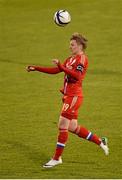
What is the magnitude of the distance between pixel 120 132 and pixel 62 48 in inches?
473

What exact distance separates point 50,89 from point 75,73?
7934 mm

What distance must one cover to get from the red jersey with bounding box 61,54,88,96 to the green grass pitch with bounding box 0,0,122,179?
141cm

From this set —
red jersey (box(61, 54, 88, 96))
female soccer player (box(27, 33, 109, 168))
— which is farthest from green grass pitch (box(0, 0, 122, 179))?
red jersey (box(61, 54, 88, 96))

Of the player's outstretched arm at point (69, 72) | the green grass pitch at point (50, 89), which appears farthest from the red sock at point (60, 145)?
the player's outstretched arm at point (69, 72)

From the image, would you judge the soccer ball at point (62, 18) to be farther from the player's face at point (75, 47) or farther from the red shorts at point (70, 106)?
the red shorts at point (70, 106)

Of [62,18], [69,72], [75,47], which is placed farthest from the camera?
[62,18]

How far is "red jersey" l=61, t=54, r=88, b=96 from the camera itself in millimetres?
12250

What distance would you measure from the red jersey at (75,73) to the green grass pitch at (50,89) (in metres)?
1.41

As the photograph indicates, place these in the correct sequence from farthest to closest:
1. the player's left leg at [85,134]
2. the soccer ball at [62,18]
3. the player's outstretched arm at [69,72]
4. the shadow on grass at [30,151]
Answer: the soccer ball at [62,18] → the shadow on grass at [30,151] → the player's left leg at [85,134] → the player's outstretched arm at [69,72]

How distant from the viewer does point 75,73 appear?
40.0 ft

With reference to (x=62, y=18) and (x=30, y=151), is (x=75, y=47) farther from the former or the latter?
(x=30, y=151)

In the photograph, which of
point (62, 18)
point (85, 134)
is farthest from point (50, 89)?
point (85, 134)

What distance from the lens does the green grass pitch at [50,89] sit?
41.7 ft

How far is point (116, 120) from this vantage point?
1611cm
